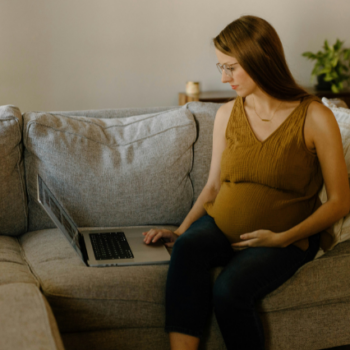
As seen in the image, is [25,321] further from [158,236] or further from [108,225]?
[108,225]

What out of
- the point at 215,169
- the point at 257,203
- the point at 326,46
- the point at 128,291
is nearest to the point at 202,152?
the point at 215,169

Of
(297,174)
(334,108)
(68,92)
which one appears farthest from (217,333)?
(68,92)

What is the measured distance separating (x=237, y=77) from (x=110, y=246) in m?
0.70

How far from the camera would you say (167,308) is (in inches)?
47.3

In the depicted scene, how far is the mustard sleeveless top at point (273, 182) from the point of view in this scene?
50.1 inches

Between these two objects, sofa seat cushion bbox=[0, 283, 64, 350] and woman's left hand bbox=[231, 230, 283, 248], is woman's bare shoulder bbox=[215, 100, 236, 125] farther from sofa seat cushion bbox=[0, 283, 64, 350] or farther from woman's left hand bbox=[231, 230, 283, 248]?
sofa seat cushion bbox=[0, 283, 64, 350]

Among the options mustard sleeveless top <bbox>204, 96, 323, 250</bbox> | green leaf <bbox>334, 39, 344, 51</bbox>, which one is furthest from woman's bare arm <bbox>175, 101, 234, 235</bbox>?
green leaf <bbox>334, 39, 344, 51</bbox>

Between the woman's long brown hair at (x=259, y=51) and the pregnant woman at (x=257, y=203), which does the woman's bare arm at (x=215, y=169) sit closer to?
the pregnant woman at (x=257, y=203)

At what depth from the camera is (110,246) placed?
1.43 metres

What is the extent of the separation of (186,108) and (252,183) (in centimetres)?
64

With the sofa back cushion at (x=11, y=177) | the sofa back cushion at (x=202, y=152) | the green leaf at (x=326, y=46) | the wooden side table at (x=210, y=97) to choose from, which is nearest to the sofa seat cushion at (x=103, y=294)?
the sofa back cushion at (x=11, y=177)

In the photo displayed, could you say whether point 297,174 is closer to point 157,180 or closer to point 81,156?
point 157,180

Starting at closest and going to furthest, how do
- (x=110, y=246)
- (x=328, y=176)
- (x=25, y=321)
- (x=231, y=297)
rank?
(x=25, y=321)
(x=231, y=297)
(x=328, y=176)
(x=110, y=246)

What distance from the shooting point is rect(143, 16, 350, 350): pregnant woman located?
3.85 ft
